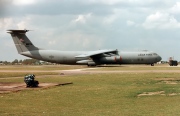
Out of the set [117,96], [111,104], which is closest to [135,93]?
[117,96]

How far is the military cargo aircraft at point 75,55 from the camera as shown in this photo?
76375 mm

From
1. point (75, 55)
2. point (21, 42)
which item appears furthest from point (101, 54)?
point (21, 42)

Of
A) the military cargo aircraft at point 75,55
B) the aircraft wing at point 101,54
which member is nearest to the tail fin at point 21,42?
the military cargo aircraft at point 75,55

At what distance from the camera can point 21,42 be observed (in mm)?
77875

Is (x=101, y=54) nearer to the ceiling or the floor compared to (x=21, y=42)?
nearer to the floor

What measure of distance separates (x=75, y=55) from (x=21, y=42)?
12.9 metres

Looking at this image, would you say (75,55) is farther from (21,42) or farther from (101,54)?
(21,42)

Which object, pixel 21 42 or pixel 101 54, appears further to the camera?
pixel 21 42

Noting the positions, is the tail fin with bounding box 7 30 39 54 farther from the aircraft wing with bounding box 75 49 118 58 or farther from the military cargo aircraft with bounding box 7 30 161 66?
the aircraft wing with bounding box 75 49 118 58

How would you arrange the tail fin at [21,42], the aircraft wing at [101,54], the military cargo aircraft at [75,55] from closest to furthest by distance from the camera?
the aircraft wing at [101,54]
the military cargo aircraft at [75,55]
the tail fin at [21,42]

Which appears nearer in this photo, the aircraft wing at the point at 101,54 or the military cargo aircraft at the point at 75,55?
the aircraft wing at the point at 101,54

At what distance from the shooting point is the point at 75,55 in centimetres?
7719

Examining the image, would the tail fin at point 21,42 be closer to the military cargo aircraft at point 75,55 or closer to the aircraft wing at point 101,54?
the military cargo aircraft at point 75,55

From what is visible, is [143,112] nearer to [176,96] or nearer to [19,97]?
[176,96]
